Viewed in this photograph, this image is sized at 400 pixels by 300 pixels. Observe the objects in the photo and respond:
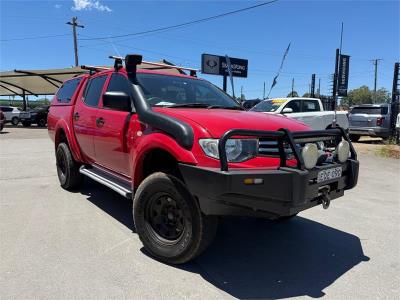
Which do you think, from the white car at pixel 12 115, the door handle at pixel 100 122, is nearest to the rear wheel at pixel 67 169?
the door handle at pixel 100 122

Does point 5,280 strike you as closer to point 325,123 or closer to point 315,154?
point 315,154

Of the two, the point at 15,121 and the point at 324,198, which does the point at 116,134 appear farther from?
the point at 15,121

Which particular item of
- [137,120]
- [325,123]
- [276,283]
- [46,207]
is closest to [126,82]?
[137,120]

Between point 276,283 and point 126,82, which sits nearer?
point 276,283

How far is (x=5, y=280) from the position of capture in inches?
129

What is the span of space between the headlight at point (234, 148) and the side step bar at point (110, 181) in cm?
139

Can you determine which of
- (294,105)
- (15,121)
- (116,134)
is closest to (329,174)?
(116,134)

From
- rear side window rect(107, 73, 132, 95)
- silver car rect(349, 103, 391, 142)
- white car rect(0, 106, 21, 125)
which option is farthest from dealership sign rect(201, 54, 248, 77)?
rear side window rect(107, 73, 132, 95)

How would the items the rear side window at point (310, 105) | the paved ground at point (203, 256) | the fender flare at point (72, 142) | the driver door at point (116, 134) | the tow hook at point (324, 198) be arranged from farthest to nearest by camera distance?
the rear side window at point (310, 105) < the fender flare at point (72, 142) < the driver door at point (116, 134) < the tow hook at point (324, 198) < the paved ground at point (203, 256)

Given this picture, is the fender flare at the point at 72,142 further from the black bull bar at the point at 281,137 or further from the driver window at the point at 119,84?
the black bull bar at the point at 281,137

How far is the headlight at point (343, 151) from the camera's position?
389cm

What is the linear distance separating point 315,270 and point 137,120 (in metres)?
2.34

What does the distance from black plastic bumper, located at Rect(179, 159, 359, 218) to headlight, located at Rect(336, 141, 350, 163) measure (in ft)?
2.66

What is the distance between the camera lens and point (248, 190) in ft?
10.0
